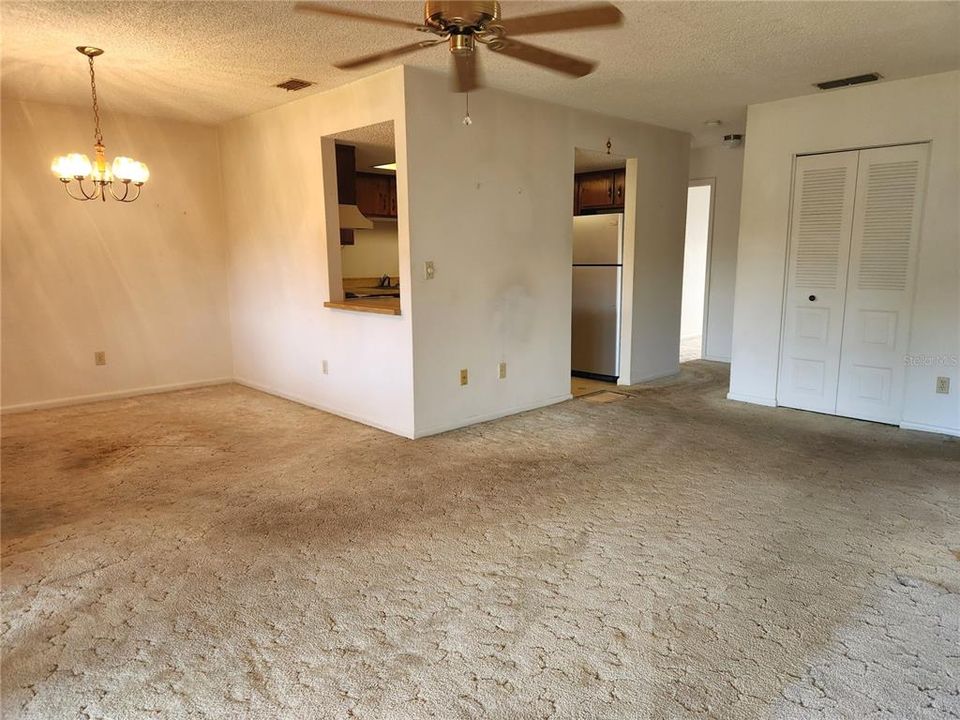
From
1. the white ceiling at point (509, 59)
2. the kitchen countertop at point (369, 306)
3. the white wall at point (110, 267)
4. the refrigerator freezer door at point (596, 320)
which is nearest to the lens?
the white ceiling at point (509, 59)

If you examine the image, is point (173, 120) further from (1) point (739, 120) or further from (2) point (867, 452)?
(2) point (867, 452)

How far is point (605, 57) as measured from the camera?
357 centimetres

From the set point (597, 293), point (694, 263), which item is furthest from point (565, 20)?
point (694, 263)

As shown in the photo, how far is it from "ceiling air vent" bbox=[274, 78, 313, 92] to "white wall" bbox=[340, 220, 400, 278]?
8.31ft

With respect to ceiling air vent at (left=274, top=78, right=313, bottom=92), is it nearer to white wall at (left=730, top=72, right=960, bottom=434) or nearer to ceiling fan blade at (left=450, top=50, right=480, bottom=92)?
ceiling fan blade at (left=450, top=50, right=480, bottom=92)

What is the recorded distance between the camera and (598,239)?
5.91 m

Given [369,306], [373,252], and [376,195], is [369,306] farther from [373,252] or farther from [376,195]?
[373,252]

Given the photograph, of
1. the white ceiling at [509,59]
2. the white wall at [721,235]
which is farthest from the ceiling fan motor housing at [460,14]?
the white wall at [721,235]

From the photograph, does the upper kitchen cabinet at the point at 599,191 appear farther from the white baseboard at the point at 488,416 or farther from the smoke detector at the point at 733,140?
the white baseboard at the point at 488,416

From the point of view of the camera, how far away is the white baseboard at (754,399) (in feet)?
16.5

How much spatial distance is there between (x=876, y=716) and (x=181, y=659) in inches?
80.5

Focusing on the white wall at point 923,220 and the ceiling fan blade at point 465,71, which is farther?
the white wall at point 923,220

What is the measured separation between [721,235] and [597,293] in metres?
2.03

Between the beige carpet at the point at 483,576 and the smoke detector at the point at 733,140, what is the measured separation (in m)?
3.34
